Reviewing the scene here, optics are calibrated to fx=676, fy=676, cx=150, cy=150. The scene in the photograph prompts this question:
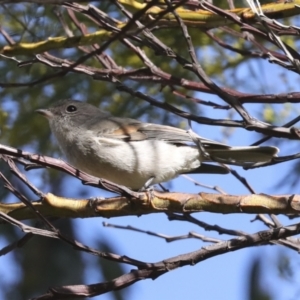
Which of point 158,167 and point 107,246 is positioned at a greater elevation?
point 158,167

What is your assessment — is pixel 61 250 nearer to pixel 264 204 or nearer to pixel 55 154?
pixel 55 154

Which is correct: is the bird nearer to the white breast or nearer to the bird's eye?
the white breast

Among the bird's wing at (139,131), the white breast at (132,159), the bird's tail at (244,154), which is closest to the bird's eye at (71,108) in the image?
the bird's wing at (139,131)

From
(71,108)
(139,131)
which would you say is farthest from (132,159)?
(71,108)

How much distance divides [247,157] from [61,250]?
1.26m

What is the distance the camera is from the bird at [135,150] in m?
3.94

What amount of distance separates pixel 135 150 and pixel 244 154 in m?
0.65

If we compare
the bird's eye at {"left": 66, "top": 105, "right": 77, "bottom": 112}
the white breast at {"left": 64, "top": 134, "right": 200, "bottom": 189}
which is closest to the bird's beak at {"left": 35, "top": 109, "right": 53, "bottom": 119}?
the bird's eye at {"left": 66, "top": 105, "right": 77, "bottom": 112}

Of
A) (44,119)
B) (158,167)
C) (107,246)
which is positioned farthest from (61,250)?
(44,119)

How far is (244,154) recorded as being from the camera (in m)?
3.89

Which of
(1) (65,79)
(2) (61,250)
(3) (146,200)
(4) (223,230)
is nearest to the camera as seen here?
(3) (146,200)

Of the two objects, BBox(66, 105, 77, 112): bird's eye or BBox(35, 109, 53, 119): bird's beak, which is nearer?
BBox(35, 109, 53, 119): bird's beak

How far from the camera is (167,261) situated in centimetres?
248

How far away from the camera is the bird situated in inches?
155
